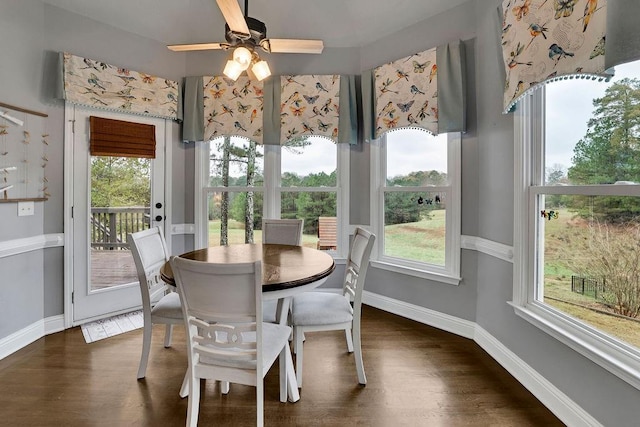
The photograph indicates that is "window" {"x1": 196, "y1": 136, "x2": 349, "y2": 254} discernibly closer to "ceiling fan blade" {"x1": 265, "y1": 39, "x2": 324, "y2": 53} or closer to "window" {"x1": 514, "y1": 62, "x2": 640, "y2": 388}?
"ceiling fan blade" {"x1": 265, "y1": 39, "x2": 324, "y2": 53}

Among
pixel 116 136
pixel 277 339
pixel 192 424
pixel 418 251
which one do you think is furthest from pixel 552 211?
pixel 116 136

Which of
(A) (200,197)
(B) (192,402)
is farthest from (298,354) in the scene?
(A) (200,197)

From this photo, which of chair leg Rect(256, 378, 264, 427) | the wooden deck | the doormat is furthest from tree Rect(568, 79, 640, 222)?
the wooden deck

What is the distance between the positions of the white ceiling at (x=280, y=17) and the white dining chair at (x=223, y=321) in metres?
2.86

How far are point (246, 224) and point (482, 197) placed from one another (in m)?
2.38

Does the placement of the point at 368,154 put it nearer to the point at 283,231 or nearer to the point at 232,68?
the point at 283,231

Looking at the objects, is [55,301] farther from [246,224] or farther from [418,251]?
[418,251]

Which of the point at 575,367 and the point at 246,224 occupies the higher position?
the point at 246,224

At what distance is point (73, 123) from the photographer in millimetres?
2896

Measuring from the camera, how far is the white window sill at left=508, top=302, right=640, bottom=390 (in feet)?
4.50

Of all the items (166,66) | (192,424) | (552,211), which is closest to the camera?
(192,424)

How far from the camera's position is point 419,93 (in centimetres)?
290

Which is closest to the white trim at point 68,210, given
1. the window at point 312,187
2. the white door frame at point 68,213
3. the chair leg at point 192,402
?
the white door frame at point 68,213

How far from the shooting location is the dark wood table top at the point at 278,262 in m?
1.67
